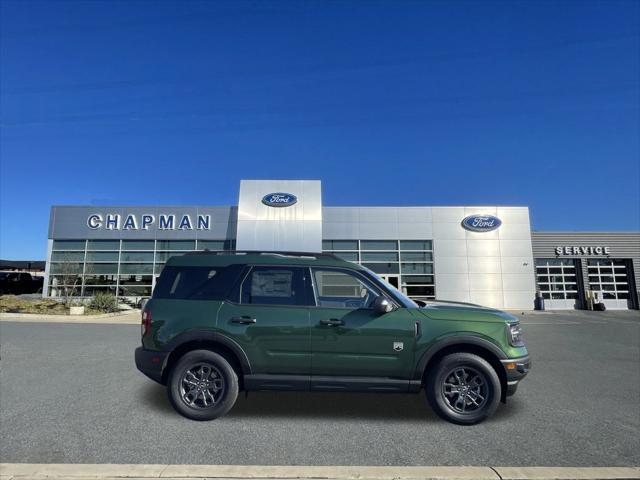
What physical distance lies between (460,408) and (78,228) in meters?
28.8

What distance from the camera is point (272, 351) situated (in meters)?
4.21

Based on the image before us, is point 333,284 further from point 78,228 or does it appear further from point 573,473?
point 78,228

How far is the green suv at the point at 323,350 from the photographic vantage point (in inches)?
163

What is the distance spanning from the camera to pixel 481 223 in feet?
82.9

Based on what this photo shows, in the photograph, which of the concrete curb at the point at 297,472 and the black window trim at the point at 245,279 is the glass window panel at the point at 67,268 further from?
the concrete curb at the point at 297,472

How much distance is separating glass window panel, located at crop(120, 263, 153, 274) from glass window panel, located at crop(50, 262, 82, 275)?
2.65m

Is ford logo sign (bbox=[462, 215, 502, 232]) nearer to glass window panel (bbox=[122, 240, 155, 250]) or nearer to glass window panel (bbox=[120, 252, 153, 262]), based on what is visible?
glass window panel (bbox=[122, 240, 155, 250])

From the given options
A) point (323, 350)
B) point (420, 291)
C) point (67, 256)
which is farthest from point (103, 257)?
point (323, 350)

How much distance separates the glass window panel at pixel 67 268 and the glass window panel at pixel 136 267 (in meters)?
2.65

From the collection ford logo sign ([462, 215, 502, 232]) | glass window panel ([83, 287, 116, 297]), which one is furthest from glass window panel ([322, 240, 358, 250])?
glass window panel ([83, 287, 116, 297])

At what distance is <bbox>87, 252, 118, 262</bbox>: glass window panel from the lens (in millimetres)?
25562

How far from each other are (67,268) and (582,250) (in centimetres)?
3607

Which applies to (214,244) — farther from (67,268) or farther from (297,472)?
(297,472)

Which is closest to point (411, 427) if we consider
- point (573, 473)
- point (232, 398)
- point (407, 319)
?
point (407, 319)
